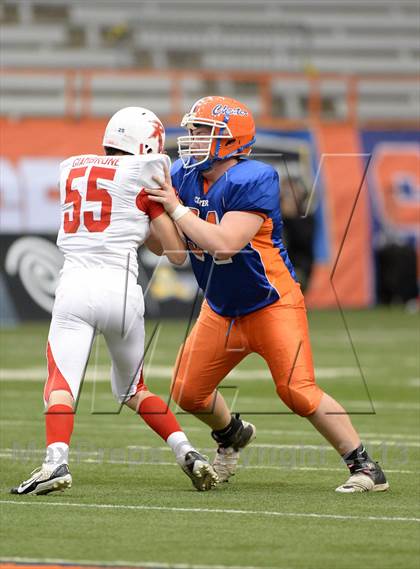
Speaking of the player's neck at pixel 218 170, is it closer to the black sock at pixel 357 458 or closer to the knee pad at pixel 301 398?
the knee pad at pixel 301 398

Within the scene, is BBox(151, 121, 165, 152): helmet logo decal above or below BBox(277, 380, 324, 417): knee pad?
above

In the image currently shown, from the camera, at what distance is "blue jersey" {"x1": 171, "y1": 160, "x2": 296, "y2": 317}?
5832 millimetres

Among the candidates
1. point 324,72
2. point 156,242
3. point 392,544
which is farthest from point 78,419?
point 324,72

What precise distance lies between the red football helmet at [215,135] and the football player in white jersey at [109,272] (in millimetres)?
182

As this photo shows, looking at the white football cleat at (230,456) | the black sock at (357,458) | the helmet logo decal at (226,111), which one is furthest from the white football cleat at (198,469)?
the helmet logo decal at (226,111)

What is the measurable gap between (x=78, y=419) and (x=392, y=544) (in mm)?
4539

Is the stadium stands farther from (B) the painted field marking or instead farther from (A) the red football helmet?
(A) the red football helmet

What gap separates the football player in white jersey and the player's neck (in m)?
0.29

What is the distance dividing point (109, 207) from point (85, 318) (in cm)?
47

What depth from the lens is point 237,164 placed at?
600cm

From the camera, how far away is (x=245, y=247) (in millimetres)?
5965

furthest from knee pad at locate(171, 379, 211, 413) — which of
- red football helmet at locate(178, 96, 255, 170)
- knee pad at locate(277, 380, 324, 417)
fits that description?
red football helmet at locate(178, 96, 255, 170)

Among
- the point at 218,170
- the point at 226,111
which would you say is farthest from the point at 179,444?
the point at 226,111

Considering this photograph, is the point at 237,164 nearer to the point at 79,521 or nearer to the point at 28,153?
the point at 79,521
